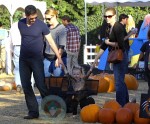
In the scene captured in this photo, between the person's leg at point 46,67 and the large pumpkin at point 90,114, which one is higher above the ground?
the person's leg at point 46,67

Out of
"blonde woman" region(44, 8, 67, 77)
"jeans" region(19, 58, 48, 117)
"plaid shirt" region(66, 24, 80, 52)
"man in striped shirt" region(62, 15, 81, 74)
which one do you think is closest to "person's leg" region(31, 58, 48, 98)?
"jeans" region(19, 58, 48, 117)

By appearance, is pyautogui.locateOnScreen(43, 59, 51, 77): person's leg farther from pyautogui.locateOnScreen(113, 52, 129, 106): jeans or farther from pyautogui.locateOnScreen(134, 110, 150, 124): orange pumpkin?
pyautogui.locateOnScreen(134, 110, 150, 124): orange pumpkin

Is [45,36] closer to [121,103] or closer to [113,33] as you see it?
[113,33]

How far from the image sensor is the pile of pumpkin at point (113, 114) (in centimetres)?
805

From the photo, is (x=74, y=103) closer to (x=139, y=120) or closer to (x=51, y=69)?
(x=51, y=69)

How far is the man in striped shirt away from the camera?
13627 mm

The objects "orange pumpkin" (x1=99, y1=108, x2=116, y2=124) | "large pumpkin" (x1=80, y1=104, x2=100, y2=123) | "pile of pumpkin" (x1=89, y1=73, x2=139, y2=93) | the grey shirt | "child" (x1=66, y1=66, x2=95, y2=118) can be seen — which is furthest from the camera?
"pile of pumpkin" (x1=89, y1=73, x2=139, y2=93)

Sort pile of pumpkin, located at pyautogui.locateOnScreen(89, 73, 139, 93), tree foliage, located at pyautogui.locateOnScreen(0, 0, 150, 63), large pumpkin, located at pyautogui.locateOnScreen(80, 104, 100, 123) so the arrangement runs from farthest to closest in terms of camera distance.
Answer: tree foliage, located at pyautogui.locateOnScreen(0, 0, 150, 63)
pile of pumpkin, located at pyautogui.locateOnScreen(89, 73, 139, 93)
large pumpkin, located at pyautogui.locateOnScreen(80, 104, 100, 123)

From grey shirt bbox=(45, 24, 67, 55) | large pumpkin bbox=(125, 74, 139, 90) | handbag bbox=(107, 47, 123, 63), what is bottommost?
large pumpkin bbox=(125, 74, 139, 90)

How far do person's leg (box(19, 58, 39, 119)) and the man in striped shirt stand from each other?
4469 mm

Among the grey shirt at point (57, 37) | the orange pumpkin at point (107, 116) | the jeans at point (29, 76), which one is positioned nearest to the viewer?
the orange pumpkin at point (107, 116)

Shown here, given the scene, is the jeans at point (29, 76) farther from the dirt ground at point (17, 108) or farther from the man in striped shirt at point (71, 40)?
the man in striped shirt at point (71, 40)

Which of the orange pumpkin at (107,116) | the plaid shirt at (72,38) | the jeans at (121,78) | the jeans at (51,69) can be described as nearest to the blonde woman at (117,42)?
the jeans at (121,78)

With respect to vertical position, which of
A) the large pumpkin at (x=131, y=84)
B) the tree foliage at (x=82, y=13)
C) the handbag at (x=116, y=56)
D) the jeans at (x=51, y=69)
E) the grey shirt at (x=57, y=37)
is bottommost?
Result: the large pumpkin at (x=131, y=84)
